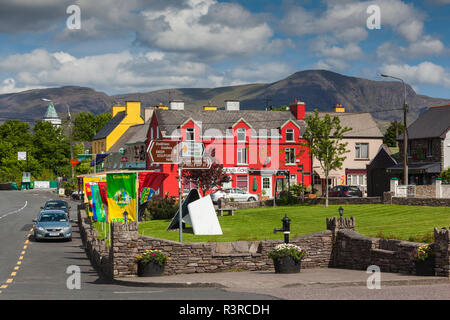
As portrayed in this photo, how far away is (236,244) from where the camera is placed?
21.8 metres

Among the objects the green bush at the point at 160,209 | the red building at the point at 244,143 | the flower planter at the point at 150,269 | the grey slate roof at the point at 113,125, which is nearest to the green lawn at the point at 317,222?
the green bush at the point at 160,209

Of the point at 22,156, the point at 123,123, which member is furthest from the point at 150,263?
the point at 22,156

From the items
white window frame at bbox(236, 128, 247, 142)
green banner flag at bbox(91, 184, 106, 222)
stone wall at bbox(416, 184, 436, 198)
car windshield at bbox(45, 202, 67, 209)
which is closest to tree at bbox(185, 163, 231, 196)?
car windshield at bbox(45, 202, 67, 209)

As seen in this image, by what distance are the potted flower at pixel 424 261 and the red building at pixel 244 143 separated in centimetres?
4851

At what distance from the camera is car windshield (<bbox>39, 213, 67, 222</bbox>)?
38.2 m

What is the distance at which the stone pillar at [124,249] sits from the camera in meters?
20.6

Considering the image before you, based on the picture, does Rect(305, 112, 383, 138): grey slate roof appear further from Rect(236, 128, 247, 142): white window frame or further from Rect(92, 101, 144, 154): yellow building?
Rect(92, 101, 144, 154): yellow building

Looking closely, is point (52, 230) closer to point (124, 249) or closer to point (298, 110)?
point (124, 249)

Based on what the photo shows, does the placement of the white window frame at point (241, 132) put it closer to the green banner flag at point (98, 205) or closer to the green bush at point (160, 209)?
the green bush at point (160, 209)

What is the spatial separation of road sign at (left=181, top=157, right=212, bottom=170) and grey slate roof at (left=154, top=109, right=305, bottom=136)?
29.6ft

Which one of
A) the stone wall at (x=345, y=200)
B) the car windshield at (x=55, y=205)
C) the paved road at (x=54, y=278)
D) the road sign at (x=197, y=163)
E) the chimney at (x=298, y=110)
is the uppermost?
the chimney at (x=298, y=110)

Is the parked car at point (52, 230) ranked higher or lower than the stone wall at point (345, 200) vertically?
lower
